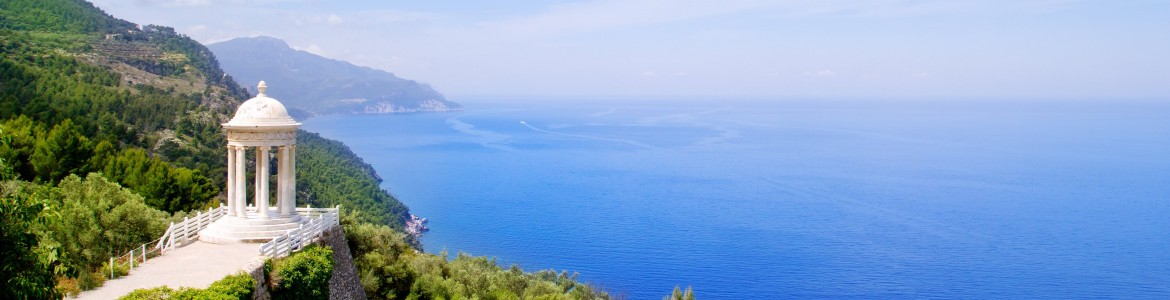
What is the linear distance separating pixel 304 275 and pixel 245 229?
7.50 feet

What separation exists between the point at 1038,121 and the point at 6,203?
19986cm

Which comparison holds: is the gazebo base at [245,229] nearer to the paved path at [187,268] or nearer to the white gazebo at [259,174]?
the white gazebo at [259,174]

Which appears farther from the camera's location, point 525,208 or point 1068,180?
point 1068,180

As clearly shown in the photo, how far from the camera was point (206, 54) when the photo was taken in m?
98.1

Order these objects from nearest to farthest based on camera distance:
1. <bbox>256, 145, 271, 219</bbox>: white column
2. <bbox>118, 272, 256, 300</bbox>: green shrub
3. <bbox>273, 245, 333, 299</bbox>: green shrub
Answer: <bbox>118, 272, 256, 300</bbox>: green shrub < <bbox>273, 245, 333, 299</bbox>: green shrub < <bbox>256, 145, 271, 219</bbox>: white column

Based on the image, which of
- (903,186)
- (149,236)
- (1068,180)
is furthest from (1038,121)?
(149,236)

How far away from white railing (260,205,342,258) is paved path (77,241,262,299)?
10.2 inches

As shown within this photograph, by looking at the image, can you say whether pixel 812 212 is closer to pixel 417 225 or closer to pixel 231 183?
pixel 417 225

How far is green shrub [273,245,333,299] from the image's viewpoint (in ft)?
44.2

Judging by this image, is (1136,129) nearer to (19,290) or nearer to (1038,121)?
(1038,121)

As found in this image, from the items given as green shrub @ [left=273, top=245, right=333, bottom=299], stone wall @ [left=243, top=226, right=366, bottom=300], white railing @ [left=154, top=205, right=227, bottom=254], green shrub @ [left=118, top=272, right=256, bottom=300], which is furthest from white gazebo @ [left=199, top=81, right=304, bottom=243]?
green shrub @ [left=118, top=272, right=256, bottom=300]

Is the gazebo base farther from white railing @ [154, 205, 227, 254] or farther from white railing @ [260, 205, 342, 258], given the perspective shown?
white railing @ [260, 205, 342, 258]

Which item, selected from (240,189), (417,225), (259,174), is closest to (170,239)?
(240,189)

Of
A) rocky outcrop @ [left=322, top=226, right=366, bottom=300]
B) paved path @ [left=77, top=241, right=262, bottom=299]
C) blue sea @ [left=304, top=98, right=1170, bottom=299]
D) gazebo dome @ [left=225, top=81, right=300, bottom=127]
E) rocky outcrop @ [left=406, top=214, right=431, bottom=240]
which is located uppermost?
gazebo dome @ [left=225, top=81, right=300, bottom=127]
